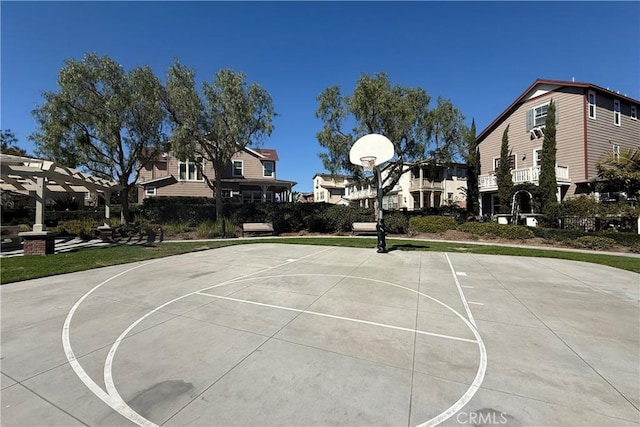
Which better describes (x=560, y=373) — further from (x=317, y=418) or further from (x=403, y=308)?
(x=317, y=418)

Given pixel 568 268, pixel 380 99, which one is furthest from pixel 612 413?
pixel 380 99

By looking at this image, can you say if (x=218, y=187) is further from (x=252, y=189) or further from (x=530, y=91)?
(x=530, y=91)

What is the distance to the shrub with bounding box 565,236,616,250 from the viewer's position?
44.0 feet

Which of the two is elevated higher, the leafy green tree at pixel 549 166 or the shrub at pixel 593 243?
the leafy green tree at pixel 549 166

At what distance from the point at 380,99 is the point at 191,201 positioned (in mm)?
18719

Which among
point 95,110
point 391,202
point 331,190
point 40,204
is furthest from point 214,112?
point 331,190

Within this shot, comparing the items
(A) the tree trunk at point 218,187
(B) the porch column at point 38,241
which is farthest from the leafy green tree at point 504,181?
(B) the porch column at point 38,241

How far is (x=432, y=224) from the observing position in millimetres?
19656

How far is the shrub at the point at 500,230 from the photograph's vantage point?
16.3 m

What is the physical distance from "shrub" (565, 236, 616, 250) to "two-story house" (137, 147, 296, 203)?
2189 cm

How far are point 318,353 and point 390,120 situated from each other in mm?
18962

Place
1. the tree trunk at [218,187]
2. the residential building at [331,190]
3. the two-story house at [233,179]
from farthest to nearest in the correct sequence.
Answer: the residential building at [331,190]
the two-story house at [233,179]
the tree trunk at [218,187]

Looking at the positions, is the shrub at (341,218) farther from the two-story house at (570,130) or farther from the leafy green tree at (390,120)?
the two-story house at (570,130)

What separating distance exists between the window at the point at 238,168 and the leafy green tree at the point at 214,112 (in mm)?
9785
